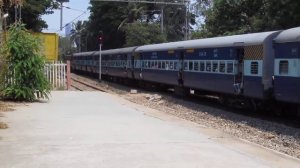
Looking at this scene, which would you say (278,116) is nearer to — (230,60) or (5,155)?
(230,60)

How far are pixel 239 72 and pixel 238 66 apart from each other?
8.7 inches

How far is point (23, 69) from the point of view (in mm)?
20375

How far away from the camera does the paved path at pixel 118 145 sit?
29.7 feet

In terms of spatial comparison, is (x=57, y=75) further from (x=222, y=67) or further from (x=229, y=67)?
(x=229, y=67)

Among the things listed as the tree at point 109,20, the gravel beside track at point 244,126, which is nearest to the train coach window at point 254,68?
the gravel beside track at point 244,126

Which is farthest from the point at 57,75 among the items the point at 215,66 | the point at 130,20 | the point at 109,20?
the point at 109,20

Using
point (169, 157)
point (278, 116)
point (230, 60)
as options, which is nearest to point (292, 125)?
point (278, 116)

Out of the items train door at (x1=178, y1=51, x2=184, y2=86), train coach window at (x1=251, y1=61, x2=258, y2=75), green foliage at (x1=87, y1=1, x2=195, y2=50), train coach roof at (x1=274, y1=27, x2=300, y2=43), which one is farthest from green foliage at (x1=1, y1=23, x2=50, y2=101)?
green foliage at (x1=87, y1=1, x2=195, y2=50)

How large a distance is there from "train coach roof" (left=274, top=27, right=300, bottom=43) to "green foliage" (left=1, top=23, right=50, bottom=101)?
8.82m

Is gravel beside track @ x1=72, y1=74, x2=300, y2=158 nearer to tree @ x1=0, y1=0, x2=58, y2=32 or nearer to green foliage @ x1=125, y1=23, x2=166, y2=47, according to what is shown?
tree @ x1=0, y1=0, x2=58, y2=32

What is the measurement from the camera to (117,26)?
81.4m

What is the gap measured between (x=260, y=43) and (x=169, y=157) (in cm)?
A: 876

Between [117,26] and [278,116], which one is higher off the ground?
[117,26]

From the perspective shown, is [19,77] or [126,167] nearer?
[126,167]
